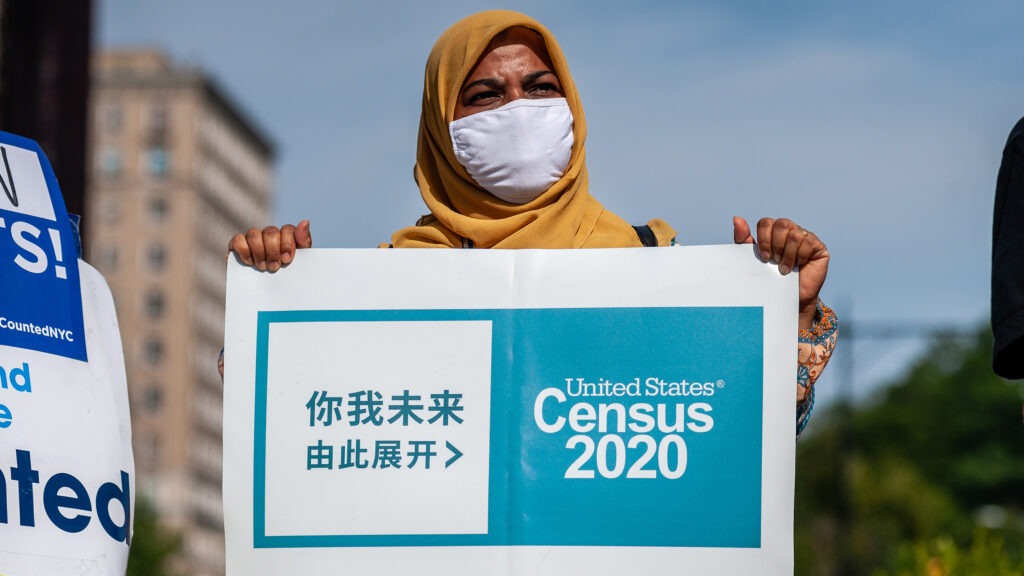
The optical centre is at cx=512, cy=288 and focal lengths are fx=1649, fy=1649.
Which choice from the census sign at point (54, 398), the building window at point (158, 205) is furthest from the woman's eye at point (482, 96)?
the building window at point (158, 205)

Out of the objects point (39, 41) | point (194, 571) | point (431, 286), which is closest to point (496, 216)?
point (431, 286)

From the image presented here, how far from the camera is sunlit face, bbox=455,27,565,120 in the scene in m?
3.71

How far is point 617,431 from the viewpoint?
11.1 feet

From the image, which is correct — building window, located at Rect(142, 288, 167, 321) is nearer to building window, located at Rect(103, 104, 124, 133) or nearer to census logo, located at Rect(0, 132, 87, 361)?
building window, located at Rect(103, 104, 124, 133)

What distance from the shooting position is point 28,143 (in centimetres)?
379

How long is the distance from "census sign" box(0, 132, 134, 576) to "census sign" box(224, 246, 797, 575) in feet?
0.99

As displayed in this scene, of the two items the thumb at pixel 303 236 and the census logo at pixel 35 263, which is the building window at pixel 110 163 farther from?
the thumb at pixel 303 236

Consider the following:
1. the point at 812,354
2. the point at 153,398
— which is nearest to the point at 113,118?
the point at 153,398

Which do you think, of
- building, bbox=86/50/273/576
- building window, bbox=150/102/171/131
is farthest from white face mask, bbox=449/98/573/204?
building window, bbox=150/102/171/131

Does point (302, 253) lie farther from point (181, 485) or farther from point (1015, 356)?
point (181, 485)

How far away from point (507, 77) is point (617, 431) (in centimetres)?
88

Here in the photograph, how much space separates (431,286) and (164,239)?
335 ft

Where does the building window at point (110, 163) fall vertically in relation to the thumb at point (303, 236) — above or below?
above

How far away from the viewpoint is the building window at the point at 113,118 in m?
106
